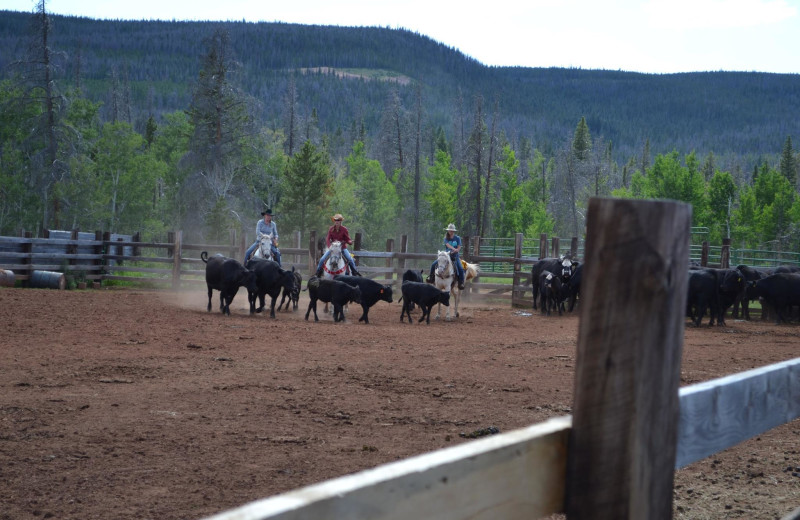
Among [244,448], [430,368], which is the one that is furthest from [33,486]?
[430,368]

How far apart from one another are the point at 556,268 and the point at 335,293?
28.3 ft

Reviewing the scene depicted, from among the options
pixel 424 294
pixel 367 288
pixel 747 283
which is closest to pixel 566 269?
pixel 747 283

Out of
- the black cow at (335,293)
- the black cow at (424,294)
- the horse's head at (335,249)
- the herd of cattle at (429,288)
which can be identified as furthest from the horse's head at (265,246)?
the black cow at (424,294)

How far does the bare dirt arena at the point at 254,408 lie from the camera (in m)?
5.60

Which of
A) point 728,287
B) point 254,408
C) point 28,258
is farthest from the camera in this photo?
point 28,258

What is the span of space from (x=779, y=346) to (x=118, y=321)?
1364 cm

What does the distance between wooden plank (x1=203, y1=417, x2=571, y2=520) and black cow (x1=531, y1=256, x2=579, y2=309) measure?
22.4 meters

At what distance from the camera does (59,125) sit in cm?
4459

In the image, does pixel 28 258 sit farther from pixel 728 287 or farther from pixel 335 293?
pixel 728 287

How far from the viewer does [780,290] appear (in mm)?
22328

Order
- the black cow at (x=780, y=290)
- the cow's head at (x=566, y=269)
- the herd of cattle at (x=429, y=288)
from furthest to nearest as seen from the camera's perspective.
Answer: the cow's head at (x=566, y=269)
the black cow at (x=780, y=290)
the herd of cattle at (x=429, y=288)

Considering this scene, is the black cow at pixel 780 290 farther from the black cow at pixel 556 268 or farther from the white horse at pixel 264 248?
the white horse at pixel 264 248

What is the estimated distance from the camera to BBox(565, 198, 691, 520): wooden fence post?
73.5 inches

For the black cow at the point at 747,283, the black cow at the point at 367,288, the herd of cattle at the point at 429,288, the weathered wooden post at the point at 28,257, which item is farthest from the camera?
the weathered wooden post at the point at 28,257
